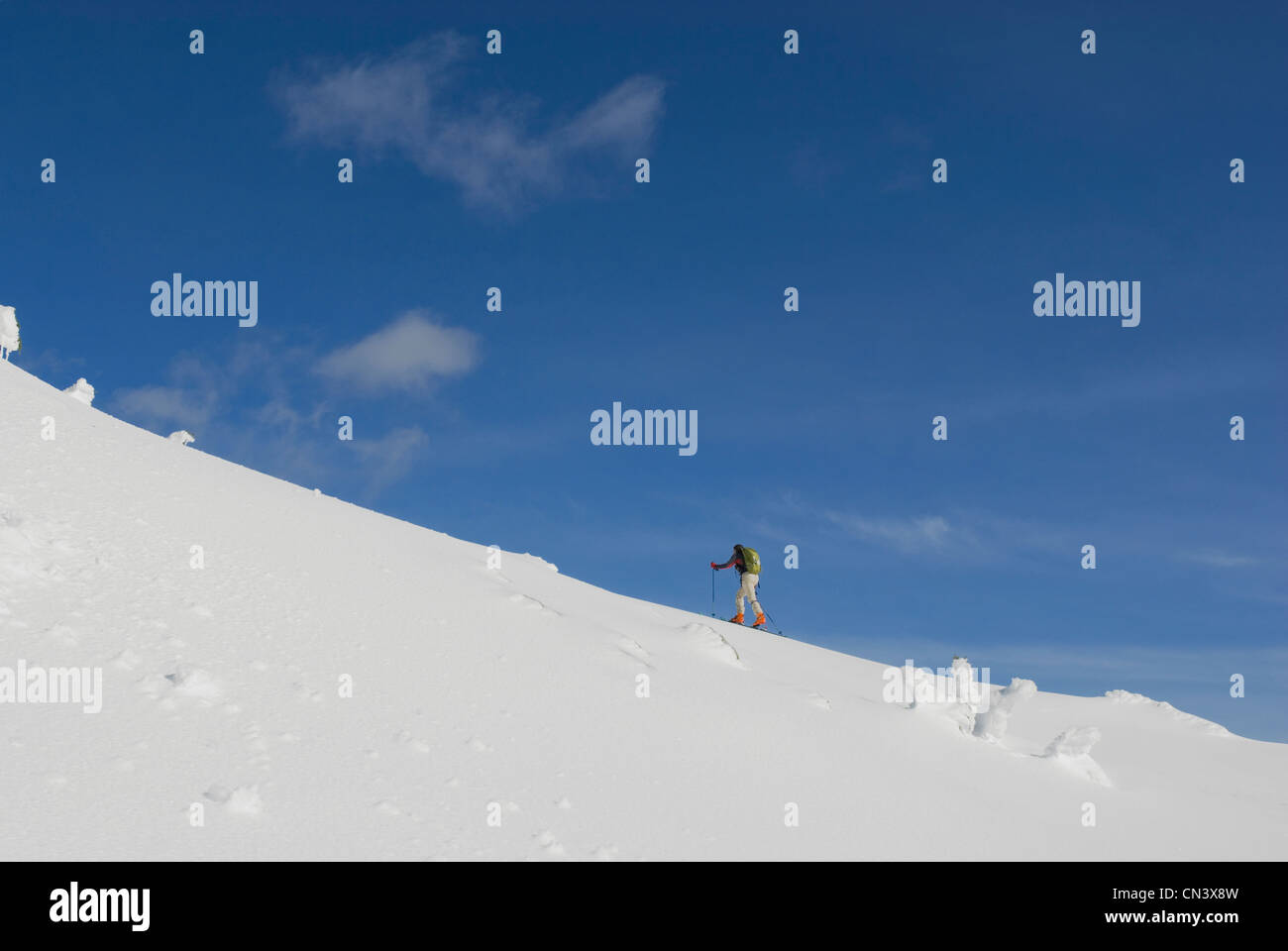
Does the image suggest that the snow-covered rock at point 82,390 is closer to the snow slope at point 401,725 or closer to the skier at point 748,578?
the snow slope at point 401,725

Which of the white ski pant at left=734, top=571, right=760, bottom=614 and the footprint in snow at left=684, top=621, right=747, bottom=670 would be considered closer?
the footprint in snow at left=684, top=621, right=747, bottom=670

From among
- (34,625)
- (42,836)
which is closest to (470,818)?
(42,836)

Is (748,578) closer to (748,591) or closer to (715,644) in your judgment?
(748,591)

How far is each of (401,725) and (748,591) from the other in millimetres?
15073

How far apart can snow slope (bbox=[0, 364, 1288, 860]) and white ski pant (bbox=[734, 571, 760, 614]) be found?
6691mm

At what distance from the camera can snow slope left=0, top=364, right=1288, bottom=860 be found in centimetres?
777

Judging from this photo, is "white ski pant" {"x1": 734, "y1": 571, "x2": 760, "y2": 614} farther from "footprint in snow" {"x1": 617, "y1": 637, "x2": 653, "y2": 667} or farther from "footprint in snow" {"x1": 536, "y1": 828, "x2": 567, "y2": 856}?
"footprint in snow" {"x1": 536, "y1": 828, "x2": 567, "y2": 856}

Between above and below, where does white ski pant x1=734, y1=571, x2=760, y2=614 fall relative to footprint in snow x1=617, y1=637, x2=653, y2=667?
above

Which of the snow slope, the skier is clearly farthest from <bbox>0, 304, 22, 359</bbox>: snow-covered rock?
the skier

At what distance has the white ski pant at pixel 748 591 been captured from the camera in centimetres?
2367

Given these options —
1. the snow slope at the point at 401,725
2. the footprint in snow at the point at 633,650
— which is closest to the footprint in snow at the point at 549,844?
the snow slope at the point at 401,725

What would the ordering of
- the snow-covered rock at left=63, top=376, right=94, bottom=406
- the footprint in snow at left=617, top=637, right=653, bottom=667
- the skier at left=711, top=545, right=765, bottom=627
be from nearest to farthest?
the footprint in snow at left=617, top=637, right=653, bottom=667 < the snow-covered rock at left=63, top=376, right=94, bottom=406 < the skier at left=711, top=545, right=765, bottom=627
